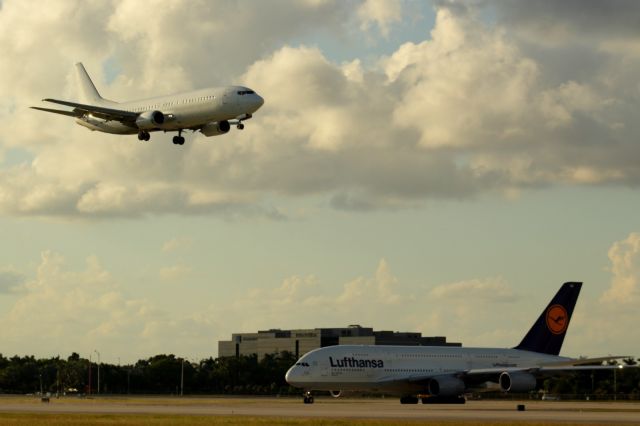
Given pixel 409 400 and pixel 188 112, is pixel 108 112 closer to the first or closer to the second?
pixel 188 112

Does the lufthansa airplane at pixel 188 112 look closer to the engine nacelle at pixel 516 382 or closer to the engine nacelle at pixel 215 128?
the engine nacelle at pixel 215 128

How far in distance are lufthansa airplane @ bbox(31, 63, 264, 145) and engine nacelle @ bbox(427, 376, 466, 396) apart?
32.9m

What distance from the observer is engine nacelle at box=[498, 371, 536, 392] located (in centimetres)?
10644

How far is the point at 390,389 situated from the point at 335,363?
6.68m

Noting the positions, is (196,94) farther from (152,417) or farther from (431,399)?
(431,399)

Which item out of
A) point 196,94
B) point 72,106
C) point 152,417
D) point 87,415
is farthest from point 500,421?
point 72,106

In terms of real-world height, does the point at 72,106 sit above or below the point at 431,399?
above

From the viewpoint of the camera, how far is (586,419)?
Answer: 227 ft

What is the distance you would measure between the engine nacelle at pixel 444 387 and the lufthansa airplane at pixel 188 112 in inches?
1296

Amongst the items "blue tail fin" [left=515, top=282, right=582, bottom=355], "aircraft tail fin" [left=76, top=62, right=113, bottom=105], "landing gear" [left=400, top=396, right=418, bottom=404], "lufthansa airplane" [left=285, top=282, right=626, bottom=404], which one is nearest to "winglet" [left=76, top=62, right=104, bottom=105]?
"aircraft tail fin" [left=76, top=62, right=113, bottom=105]

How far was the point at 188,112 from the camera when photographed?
90062 mm

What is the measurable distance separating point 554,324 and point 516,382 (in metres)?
14.8

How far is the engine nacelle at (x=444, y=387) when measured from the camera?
109 metres

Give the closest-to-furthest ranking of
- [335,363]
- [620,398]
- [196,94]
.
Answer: [196,94] → [335,363] → [620,398]
